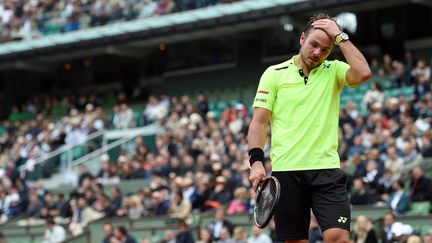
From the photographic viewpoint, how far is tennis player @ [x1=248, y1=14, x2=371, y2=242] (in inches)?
239

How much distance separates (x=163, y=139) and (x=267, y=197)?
15635mm

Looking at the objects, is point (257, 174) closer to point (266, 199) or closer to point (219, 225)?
point (266, 199)

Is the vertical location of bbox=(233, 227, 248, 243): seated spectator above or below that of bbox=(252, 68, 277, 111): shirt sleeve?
below

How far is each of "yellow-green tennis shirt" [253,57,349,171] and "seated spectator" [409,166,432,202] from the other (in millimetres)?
8799

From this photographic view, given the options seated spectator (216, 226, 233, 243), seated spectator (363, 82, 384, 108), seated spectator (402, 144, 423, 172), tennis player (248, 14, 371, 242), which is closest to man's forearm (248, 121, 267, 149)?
tennis player (248, 14, 371, 242)

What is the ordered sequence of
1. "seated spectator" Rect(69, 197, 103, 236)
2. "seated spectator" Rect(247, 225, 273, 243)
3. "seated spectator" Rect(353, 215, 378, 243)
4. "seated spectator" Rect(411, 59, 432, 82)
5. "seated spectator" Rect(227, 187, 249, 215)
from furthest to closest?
"seated spectator" Rect(411, 59, 432, 82), "seated spectator" Rect(69, 197, 103, 236), "seated spectator" Rect(227, 187, 249, 215), "seated spectator" Rect(247, 225, 273, 243), "seated spectator" Rect(353, 215, 378, 243)

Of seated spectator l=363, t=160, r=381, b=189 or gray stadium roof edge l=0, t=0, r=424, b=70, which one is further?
gray stadium roof edge l=0, t=0, r=424, b=70

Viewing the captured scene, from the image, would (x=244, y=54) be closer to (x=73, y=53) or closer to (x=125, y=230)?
(x=73, y=53)

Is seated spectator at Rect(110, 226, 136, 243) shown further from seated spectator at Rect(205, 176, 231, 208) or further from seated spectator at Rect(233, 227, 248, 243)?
seated spectator at Rect(233, 227, 248, 243)

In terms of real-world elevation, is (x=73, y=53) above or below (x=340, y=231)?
above

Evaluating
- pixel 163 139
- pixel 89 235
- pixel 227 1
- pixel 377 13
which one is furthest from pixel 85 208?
pixel 377 13

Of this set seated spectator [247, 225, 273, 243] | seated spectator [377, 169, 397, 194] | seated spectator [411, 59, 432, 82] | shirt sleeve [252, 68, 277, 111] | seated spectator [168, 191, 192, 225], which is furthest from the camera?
seated spectator [411, 59, 432, 82]

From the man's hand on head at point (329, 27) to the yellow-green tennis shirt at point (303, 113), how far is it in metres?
0.30

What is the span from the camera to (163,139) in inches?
850
